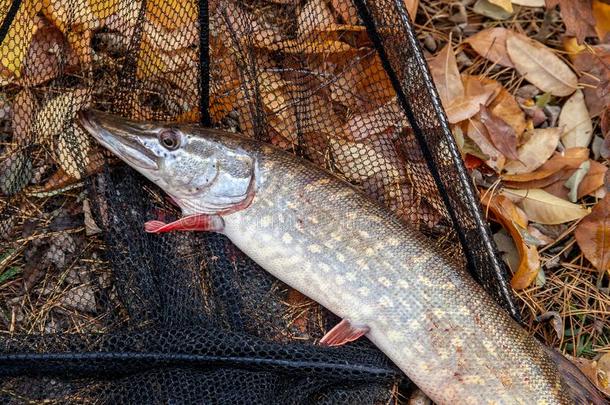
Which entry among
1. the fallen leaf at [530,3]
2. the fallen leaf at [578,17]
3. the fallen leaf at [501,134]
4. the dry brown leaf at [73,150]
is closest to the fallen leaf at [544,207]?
the fallen leaf at [501,134]

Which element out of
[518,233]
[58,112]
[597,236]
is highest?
[58,112]

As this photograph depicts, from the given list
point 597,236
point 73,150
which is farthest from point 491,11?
point 73,150

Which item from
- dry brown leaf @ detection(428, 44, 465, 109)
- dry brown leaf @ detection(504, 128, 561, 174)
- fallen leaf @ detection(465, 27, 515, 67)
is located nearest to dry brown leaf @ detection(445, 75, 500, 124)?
Result: dry brown leaf @ detection(428, 44, 465, 109)

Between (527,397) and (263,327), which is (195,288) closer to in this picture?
(263,327)

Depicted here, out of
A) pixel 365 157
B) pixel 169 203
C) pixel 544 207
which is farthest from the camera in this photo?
pixel 544 207

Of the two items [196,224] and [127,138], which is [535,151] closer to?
[196,224]

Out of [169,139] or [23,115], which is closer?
[169,139]

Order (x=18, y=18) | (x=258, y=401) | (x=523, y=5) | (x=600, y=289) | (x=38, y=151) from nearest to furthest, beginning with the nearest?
(x=258, y=401) → (x=18, y=18) → (x=38, y=151) → (x=600, y=289) → (x=523, y=5)

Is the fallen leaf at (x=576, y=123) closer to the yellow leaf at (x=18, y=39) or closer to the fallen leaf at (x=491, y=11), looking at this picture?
the fallen leaf at (x=491, y=11)

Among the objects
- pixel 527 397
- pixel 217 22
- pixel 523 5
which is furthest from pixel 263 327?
pixel 523 5
